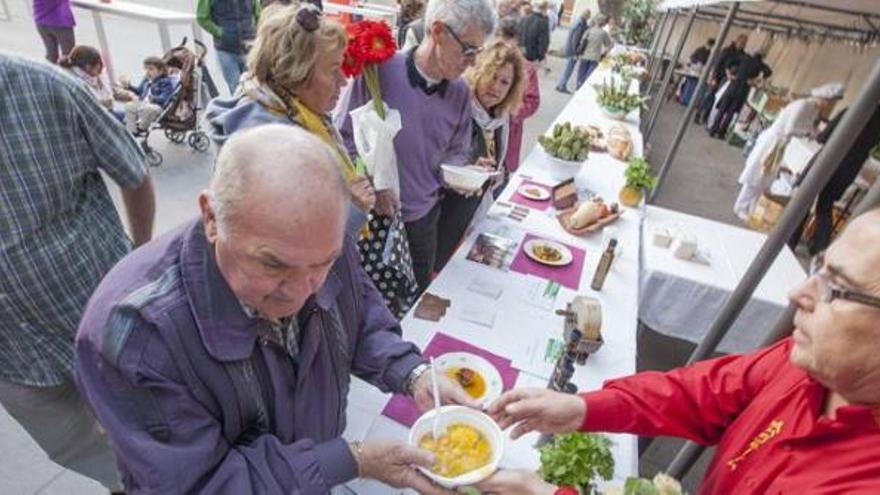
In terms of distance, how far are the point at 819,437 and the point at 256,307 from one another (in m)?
1.36

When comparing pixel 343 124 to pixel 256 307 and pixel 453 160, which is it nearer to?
pixel 453 160

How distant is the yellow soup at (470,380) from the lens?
5.52ft

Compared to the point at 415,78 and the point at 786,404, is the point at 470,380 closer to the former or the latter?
the point at 786,404

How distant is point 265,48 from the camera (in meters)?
1.84

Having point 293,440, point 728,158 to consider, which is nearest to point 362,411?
point 293,440

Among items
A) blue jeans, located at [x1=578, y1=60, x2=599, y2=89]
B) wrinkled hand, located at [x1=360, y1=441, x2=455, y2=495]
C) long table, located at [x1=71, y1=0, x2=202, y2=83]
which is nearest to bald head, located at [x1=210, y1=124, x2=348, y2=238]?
wrinkled hand, located at [x1=360, y1=441, x2=455, y2=495]

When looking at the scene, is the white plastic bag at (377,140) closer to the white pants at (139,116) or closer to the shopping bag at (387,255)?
the shopping bag at (387,255)

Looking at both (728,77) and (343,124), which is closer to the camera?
(343,124)

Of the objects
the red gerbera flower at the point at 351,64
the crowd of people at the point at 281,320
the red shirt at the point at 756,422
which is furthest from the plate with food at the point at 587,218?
the red gerbera flower at the point at 351,64

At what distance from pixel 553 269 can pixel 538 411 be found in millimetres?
1188

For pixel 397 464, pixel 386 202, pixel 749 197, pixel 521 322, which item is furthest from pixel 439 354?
pixel 749 197

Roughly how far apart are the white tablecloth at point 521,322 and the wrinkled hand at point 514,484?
285 millimetres

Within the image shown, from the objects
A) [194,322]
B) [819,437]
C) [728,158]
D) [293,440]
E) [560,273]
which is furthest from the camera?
[728,158]

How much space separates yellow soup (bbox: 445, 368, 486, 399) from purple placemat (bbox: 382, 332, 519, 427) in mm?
102
